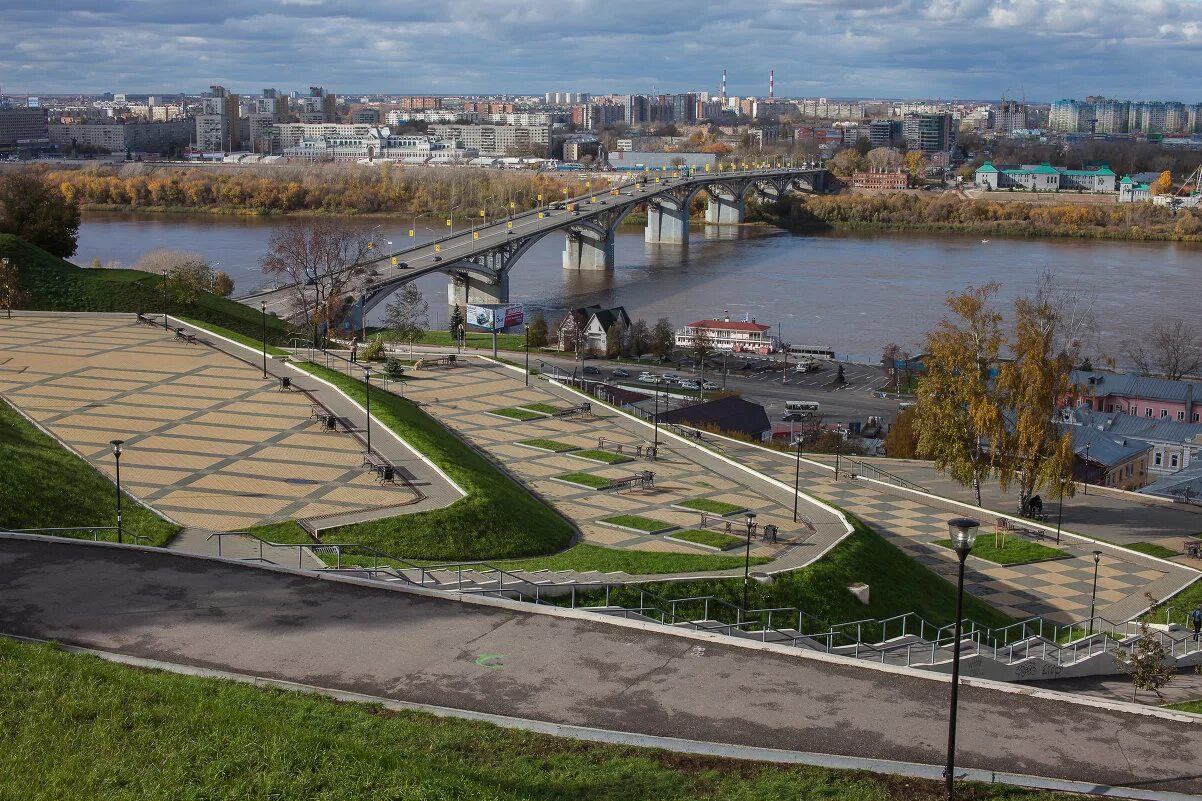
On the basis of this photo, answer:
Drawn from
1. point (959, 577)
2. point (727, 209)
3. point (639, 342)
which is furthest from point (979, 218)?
point (959, 577)

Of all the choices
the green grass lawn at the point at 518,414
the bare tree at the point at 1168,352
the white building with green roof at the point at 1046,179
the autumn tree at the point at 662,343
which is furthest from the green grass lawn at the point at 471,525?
the white building with green roof at the point at 1046,179

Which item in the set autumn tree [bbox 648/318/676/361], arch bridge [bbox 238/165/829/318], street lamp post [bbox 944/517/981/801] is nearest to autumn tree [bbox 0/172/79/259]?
arch bridge [bbox 238/165/829/318]

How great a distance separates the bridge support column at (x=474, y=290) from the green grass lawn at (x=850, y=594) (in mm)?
30531

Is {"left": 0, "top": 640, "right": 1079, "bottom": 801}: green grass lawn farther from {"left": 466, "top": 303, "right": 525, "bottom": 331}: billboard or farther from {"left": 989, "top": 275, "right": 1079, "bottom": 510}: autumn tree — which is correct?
{"left": 466, "top": 303, "right": 525, "bottom": 331}: billboard

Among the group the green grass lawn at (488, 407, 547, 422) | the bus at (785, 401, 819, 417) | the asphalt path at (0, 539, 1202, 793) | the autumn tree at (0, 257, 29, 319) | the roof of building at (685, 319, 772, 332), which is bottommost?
the bus at (785, 401, 819, 417)

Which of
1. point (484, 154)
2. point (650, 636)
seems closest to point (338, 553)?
point (650, 636)

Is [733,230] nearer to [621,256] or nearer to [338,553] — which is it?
[621,256]

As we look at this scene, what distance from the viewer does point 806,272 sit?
5259 centimetres

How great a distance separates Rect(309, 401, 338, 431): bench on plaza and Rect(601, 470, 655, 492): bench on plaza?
3393 millimetres

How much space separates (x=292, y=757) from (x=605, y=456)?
36.3ft

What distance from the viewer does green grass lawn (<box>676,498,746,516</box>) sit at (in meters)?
14.1

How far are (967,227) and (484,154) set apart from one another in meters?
62.5

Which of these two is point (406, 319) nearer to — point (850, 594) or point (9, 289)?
point (9, 289)

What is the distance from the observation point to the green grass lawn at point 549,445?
1688cm
